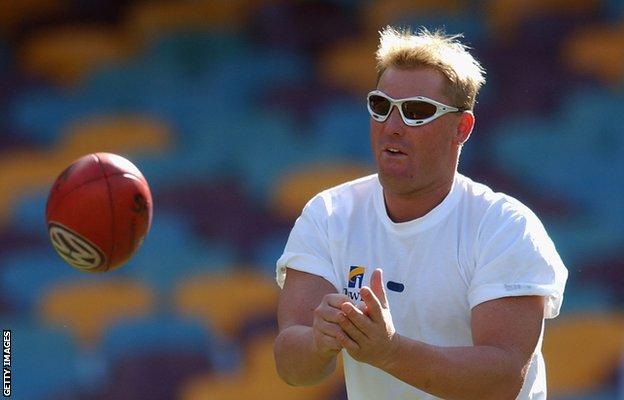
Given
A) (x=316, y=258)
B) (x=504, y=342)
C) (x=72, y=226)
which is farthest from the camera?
(x=72, y=226)

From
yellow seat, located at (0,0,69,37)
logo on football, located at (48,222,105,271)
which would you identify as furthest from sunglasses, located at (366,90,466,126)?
yellow seat, located at (0,0,69,37)

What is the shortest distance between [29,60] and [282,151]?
1.44 metres

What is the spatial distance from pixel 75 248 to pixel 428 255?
4.02 feet

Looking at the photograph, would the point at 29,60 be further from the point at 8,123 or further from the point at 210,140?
the point at 210,140

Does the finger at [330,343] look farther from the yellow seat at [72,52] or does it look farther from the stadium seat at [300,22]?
the yellow seat at [72,52]

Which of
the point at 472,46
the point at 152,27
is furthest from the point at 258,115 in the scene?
the point at 472,46

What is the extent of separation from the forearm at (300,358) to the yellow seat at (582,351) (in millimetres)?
2714

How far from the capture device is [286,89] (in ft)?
20.2

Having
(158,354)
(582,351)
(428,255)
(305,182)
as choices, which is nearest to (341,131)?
(305,182)

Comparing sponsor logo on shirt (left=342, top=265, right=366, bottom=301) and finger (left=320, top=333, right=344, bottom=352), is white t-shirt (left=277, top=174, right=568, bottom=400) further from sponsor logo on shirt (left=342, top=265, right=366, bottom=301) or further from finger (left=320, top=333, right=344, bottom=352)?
finger (left=320, top=333, right=344, bottom=352)

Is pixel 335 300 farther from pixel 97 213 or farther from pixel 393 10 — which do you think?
pixel 393 10

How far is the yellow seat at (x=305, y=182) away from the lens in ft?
19.7

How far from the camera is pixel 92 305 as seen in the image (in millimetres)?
5957

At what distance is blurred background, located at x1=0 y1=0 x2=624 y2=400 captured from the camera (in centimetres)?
588
